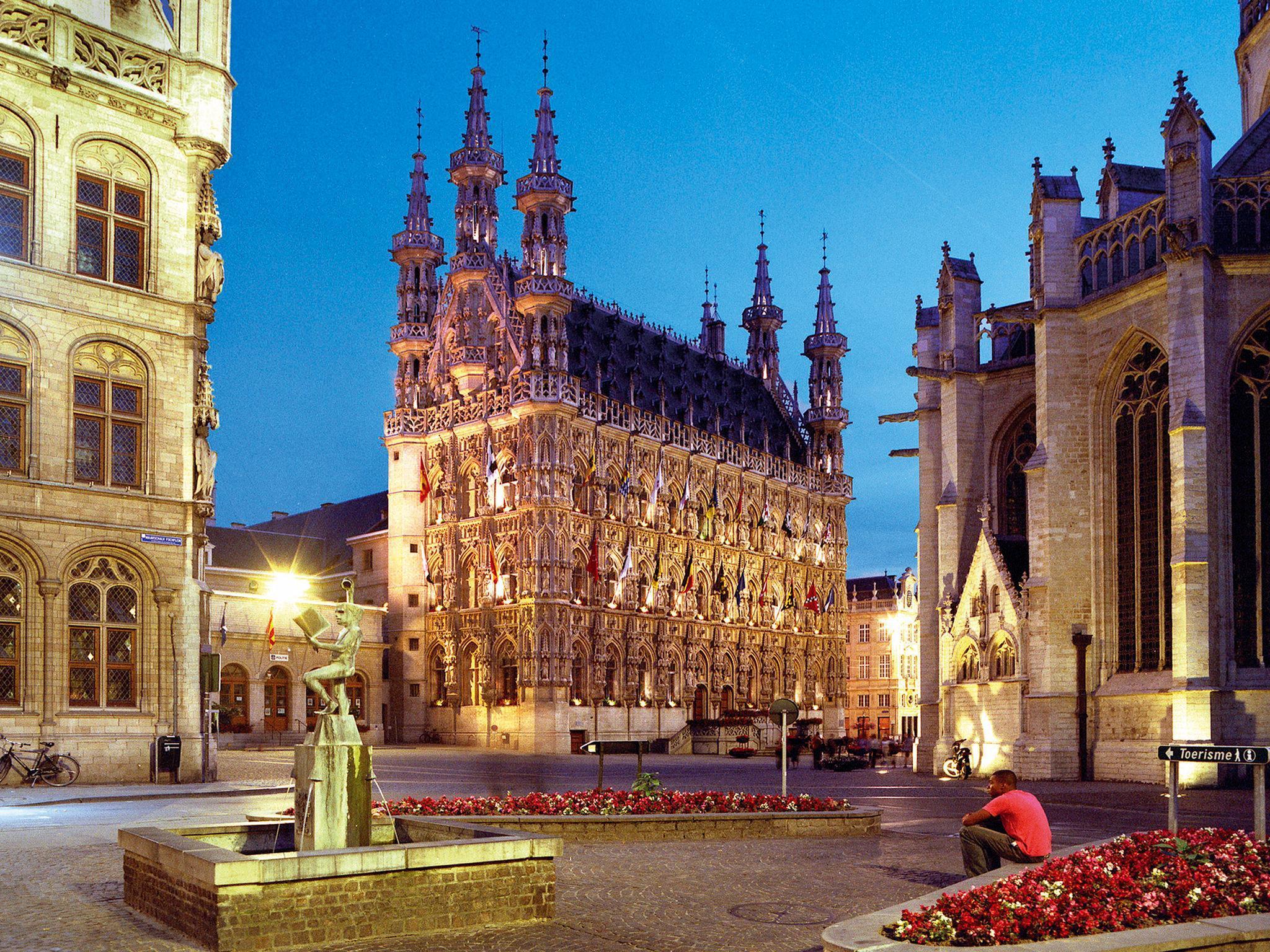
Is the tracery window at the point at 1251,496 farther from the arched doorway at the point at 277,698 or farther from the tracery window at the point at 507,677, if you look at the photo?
the arched doorway at the point at 277,698

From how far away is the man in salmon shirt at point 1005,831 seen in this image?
11.1 meters

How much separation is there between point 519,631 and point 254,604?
452 inches

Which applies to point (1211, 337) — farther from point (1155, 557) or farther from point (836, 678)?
point (836, 678)

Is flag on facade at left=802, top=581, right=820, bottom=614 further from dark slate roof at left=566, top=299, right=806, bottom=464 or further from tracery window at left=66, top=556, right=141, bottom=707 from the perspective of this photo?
tracery window at left=66, top=556, right=141, bottom=707

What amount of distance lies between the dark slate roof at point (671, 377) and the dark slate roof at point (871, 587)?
22500mm

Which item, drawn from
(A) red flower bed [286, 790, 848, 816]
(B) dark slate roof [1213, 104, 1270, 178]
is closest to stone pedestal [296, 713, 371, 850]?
(A) red flower bed [286, 790, 848, 816]

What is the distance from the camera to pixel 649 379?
7112 centimetres

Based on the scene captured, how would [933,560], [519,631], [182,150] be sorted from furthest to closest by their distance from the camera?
1. [519,631]
2. [933,560]
3. [182,150]

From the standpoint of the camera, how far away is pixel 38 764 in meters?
24.0

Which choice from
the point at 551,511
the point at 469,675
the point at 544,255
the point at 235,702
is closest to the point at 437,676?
the point at 469,675

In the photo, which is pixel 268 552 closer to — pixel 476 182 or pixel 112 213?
pixel 476 182

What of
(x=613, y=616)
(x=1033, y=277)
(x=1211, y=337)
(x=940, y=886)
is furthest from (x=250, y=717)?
(x=940, y=886)

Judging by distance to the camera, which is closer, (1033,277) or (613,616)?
(1033,277)

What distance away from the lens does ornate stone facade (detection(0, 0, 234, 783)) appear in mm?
24641
